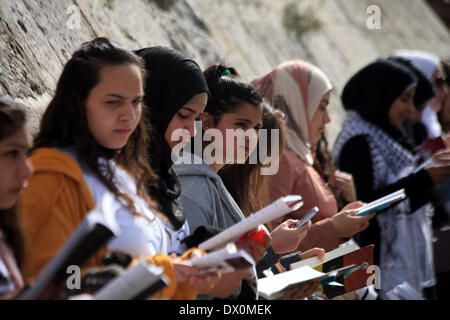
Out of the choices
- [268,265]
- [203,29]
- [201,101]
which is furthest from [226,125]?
[203,29]

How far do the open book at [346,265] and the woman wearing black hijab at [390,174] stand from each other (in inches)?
51.7

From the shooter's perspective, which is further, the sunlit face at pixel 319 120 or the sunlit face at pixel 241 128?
the sunlit face at pixel 319 120

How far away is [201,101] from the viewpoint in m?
2.85

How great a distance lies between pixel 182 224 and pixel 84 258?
0.98 metres

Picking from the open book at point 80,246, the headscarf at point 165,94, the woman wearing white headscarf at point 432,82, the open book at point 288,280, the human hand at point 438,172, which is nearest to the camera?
the open book at point 80,246

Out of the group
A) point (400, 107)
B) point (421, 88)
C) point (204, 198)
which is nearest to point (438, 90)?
point (421, 88)

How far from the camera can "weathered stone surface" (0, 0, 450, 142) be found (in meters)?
3.31

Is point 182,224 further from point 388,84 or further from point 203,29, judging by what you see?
point 203,29

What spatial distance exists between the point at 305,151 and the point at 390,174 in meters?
0.75

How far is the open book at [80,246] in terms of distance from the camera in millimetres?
1595

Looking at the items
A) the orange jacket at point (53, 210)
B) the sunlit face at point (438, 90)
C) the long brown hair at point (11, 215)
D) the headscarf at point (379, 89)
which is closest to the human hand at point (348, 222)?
the headscarf at point (379, 89)

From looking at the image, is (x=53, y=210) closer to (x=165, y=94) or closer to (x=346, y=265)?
(x=165, y=94)

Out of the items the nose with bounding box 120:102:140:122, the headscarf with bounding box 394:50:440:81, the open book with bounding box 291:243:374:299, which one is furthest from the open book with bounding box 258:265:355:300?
the headscarf with bounding box 394:50:440:81

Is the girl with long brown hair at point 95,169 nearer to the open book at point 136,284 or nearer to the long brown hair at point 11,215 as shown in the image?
the long brown hair at point 11,215
